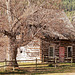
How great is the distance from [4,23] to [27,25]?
2362mm

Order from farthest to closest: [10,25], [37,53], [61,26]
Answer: [37,53]
[61,26]
[10,25]

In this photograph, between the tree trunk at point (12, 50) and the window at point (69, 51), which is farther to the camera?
the window at point (69, 51)

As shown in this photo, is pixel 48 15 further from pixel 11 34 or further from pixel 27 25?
pixel 11 34

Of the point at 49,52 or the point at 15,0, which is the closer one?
the point at 15,0

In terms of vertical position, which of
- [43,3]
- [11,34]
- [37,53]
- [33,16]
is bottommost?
[37,53]

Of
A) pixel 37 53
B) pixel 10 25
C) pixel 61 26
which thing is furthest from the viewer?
pixel 37 53

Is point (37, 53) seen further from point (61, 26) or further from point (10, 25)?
point (10, 25)

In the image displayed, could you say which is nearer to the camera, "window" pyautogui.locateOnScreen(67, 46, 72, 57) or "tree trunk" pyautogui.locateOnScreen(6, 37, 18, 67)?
"tree trunk" pyautogui.locateOnScreen(6, 37, 18, 67)

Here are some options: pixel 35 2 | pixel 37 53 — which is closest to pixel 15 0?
pixel 35 2

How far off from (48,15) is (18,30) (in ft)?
11.4

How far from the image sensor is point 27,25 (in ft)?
66.1

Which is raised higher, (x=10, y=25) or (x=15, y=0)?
(x=15, y=0)

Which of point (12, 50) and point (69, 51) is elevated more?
point (12, 50)

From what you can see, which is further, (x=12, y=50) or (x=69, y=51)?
(x=69, y=51)
